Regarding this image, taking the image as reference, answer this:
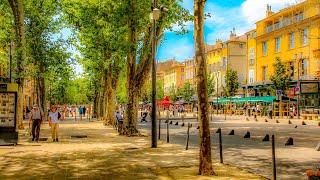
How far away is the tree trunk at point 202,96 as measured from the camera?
11.1m

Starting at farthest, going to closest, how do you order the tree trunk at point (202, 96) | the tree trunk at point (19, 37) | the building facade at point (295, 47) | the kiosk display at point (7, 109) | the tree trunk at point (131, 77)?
the building facade at point (295, 47) < the tree trunk at point (19, 37) < the tree trunk at point (131, 77) < the kiosk display at point (7, 109) < the tree trunk at point (202, 96)

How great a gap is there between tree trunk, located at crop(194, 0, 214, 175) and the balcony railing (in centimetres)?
5114

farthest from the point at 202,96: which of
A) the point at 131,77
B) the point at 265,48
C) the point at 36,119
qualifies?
the point at 265,48

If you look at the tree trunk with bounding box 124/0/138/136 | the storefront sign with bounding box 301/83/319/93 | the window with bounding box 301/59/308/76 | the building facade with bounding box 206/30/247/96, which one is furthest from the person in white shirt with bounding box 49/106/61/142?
the building facade with bounding box 206/30/247/96

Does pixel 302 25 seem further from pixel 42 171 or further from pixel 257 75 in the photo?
pixel 42 171

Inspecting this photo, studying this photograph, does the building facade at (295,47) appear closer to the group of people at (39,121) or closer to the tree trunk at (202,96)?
the group of people at (39,121)

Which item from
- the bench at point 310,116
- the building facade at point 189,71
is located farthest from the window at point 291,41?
the building facade at point 189,71

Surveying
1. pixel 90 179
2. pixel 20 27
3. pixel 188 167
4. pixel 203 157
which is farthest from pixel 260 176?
pixel 20 27

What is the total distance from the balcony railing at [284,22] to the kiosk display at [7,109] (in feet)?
152

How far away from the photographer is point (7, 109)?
19797 millimetres

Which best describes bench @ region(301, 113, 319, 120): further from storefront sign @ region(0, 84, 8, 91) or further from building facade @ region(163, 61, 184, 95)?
building facade @ region(163, 61, 184, 95)

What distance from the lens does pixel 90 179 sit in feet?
34.6

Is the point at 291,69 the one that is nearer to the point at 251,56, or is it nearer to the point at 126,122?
the point at 251,56

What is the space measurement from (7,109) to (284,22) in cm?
5051
